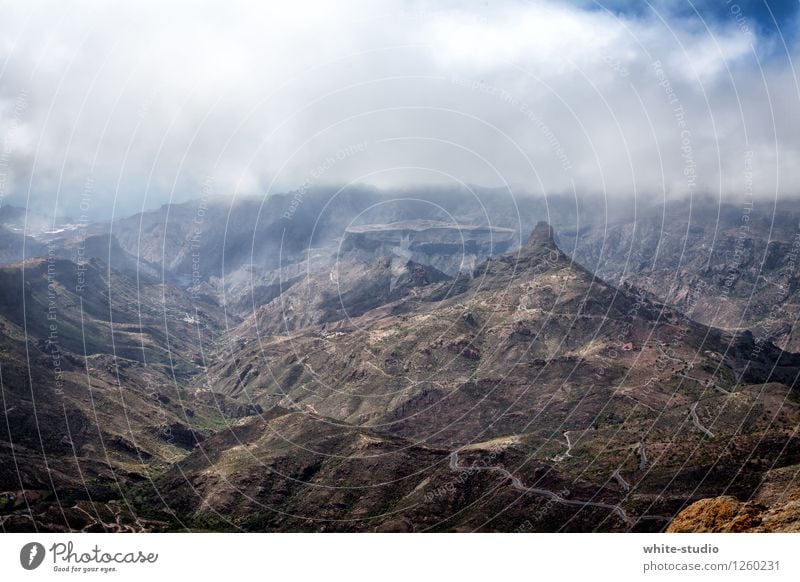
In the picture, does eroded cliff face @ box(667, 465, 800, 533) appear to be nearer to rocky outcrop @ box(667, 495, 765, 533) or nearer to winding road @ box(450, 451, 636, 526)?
rocky outcrop @ box(667, 495, 765, 533)

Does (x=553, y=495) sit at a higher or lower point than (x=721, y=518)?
lower

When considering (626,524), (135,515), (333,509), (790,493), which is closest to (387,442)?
(333,509)

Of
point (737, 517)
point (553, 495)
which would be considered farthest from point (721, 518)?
point (553, 495)

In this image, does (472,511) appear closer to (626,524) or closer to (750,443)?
(626,524)

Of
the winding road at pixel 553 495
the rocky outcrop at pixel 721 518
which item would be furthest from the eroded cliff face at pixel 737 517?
the winding road at pixel 553 495

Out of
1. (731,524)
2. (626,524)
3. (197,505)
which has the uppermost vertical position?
(731,524)

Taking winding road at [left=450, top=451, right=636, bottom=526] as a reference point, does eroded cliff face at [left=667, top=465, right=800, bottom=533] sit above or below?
above

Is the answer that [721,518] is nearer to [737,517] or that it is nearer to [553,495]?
[737,517]

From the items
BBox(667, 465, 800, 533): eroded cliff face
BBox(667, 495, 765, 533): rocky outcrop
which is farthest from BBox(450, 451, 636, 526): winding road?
BBox(667, 465, 800, 533): eroded cliff face

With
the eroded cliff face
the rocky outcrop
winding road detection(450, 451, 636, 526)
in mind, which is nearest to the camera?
the eroded cliff face

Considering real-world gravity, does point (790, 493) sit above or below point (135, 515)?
above

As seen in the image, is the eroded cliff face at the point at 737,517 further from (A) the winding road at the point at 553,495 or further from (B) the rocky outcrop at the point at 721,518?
(A) the winding road at the point at 553,495
